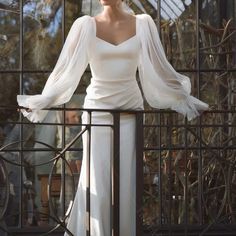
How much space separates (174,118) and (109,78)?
7.12 ft

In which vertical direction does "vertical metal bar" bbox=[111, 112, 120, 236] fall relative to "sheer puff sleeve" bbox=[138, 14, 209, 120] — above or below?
below

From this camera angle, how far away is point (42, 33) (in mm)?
7012

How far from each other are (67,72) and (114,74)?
250mm

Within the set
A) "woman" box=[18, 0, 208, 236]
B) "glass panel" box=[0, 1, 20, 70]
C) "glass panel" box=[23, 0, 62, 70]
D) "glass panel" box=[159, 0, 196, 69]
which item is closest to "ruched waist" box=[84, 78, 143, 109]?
"woman" box=[18, 0, 208, 236]

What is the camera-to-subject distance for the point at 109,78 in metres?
4.12

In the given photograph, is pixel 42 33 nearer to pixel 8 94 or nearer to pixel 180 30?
pixel 8 94

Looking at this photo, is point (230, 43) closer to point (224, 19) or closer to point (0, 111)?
point (224, 19)

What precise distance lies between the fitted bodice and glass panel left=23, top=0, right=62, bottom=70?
2.75 metres

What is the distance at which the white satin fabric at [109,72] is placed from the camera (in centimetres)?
409

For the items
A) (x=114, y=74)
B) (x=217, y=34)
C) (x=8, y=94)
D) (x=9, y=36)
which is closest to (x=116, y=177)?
(x=114, y=74)

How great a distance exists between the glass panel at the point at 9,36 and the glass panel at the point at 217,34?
1.69 metres

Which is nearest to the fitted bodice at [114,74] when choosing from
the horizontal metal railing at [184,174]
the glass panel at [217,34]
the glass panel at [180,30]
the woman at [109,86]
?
the woman at [109,86]

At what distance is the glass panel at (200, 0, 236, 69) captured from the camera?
6.09 m

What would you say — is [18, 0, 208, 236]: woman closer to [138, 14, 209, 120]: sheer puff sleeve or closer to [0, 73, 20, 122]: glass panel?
[138, 14, 209, 120]: sheer puff sleeve
